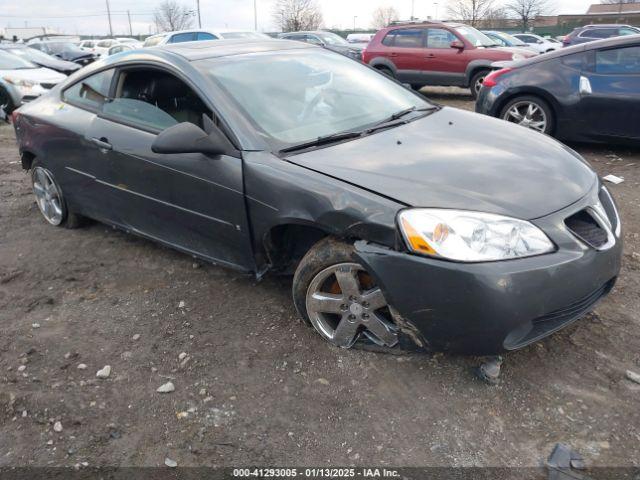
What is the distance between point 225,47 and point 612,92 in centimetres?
447

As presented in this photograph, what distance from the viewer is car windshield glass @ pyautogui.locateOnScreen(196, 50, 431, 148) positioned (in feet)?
10.1

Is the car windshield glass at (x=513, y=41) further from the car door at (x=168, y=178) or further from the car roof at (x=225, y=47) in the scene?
the car door at (x=168, y=178)

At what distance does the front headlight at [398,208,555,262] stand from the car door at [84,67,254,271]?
3.47 ft

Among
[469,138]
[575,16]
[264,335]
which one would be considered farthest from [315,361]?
[575,16]

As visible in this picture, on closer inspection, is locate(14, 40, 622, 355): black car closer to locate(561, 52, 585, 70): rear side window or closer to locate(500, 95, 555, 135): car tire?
locate(500, 95, 555, 135): car tire

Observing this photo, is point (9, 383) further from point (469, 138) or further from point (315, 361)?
point (469, 138)

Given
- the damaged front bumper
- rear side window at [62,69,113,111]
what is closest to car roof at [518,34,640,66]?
the damaged front bumper

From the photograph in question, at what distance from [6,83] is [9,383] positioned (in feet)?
31.1

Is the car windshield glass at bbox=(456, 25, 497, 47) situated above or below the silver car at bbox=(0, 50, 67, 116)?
above

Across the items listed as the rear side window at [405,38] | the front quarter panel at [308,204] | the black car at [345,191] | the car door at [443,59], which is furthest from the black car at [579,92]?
the rear side window at [405,38]

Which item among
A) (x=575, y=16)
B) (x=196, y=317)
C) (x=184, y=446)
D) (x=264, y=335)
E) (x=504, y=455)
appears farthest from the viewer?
(x=575, y=16)

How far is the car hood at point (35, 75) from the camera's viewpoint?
35.0 ft

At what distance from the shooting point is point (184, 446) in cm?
234

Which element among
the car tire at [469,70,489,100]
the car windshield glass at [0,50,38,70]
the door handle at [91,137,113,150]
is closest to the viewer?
the door handle at [91,137,113,150]
